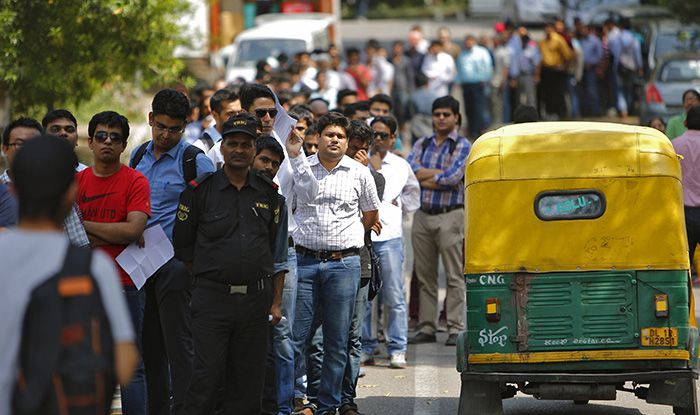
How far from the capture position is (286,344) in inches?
357

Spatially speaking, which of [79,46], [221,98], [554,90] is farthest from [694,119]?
[554,90]

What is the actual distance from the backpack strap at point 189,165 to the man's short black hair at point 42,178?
11.7ft

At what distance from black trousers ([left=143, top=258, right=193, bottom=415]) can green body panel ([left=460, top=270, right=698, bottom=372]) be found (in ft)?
5.51

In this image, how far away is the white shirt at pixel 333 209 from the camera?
9406 mm

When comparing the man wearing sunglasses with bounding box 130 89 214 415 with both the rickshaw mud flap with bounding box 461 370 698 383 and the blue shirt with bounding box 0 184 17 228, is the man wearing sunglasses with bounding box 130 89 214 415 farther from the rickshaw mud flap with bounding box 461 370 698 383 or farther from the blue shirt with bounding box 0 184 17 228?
the rickshaw mud flap with bounding box 461 370 698 383

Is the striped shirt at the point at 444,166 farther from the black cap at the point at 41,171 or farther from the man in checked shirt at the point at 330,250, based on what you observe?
the black cap at the point at 41,171

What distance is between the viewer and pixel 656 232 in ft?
28.5

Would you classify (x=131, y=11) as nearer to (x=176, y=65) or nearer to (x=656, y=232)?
(x=176, y=65)

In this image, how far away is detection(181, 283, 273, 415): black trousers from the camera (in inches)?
307

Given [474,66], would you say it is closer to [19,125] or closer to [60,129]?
[60,129]

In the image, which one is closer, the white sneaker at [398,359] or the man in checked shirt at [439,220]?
the white sneaker at [398,359]

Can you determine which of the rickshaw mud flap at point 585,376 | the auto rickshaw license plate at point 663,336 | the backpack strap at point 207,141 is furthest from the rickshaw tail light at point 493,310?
the backpack strap at point 207,141

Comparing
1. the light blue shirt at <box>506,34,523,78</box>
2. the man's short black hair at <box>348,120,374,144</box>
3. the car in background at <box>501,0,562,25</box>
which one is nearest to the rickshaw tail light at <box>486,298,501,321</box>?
the man's short black hair at <box>348,120,374,144</box>

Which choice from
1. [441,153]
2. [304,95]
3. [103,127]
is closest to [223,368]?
[103,127]
